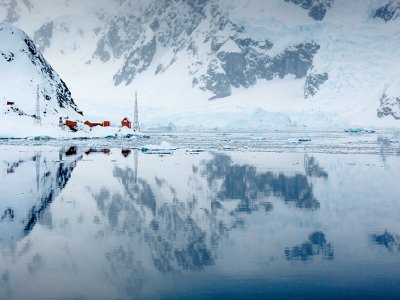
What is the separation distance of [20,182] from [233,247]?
1158 cm

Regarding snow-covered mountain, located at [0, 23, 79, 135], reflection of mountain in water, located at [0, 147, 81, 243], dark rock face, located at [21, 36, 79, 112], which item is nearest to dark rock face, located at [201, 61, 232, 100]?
dark rock face, located at [21, 36, 79, 112]

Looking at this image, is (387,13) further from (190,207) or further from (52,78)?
(190,207)

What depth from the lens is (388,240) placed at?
11055 millimetres

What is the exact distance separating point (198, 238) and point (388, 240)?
137 inches

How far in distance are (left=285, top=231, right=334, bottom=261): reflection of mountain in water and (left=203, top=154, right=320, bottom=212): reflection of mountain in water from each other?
11.7ft

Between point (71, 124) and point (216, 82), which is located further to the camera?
point (216, 82)

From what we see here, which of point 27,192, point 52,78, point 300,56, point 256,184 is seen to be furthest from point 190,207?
point 300,56

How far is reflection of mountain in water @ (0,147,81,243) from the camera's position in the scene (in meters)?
12.3

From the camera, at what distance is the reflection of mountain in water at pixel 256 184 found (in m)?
16.3

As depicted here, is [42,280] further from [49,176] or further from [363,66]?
[363,66]

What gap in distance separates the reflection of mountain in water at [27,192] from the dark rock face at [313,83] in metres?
139

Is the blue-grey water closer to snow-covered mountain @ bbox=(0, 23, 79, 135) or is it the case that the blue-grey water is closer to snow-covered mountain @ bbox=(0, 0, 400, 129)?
snow-covered mountain @ bbox=(0, 23, 79, 135)

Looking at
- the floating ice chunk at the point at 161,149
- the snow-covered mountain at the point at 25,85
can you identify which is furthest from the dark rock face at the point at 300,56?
the floating ice chunk at the point at 161,149

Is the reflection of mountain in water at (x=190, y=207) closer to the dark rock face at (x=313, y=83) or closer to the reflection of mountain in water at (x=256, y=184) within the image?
the reflection of mountain in water at (x=256, y=184)
